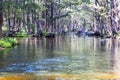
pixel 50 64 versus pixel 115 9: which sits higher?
pixel 115 9

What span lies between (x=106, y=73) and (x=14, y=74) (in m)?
5.95

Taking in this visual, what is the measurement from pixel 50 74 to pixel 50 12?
256ft

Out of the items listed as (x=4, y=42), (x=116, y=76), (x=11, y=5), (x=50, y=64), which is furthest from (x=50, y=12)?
(x=116, y=76)

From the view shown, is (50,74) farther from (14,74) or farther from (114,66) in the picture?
(114,66)

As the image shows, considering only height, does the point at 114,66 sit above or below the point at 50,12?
below

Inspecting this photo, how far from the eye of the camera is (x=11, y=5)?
4934cm

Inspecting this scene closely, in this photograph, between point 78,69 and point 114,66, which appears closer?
point 78,69

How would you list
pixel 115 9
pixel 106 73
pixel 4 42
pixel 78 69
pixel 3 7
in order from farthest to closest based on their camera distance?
pixel 115 9 → pixel 3 7 → pixel 4 42 → pixel 78 69 → pixel 106 73

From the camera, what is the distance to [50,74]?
21422 millimetres

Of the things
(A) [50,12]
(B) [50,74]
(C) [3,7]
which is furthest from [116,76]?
(A) [50,12]

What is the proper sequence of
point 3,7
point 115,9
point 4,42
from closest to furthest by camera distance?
point 4,42, point 3,7, point 115,9

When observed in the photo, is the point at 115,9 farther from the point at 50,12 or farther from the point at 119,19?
the point at 50,12

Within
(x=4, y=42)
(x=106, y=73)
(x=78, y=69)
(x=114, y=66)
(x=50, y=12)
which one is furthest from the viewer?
(x=50, y=12)

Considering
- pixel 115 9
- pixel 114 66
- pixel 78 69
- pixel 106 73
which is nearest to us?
pixel 106 73
